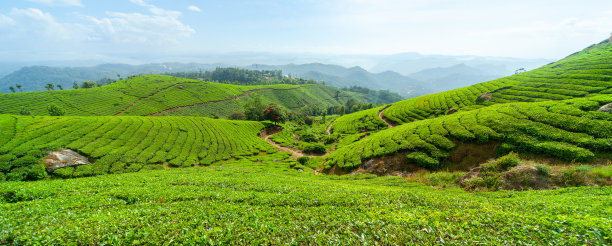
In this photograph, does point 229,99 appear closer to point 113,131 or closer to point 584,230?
point 113,131

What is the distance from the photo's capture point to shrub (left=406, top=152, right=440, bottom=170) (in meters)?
21.2

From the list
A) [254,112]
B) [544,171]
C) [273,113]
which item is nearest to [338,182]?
[544,171]

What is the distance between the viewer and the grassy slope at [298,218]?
287 inches

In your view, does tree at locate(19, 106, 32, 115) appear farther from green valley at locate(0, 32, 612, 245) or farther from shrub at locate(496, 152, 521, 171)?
shrub at locate(496, 152, 521, 171)

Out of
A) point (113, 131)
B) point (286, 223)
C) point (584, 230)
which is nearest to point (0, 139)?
point (113, 131)

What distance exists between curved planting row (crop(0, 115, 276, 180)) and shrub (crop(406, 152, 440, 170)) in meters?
27.7

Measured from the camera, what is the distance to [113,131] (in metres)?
32.7

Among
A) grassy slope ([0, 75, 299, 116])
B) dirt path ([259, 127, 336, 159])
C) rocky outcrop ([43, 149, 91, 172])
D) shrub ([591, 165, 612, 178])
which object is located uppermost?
grassy slope ([0, 75, 299, 116])

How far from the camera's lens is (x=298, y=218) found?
31.0 ft

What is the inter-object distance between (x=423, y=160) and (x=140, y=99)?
13008 cm

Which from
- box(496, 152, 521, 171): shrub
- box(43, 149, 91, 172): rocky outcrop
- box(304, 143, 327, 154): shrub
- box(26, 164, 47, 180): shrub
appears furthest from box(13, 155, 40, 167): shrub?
box(496, 152, 521, 171): shrub

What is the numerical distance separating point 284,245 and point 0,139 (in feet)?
126

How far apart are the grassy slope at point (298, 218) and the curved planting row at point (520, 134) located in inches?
317

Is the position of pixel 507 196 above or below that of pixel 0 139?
below
